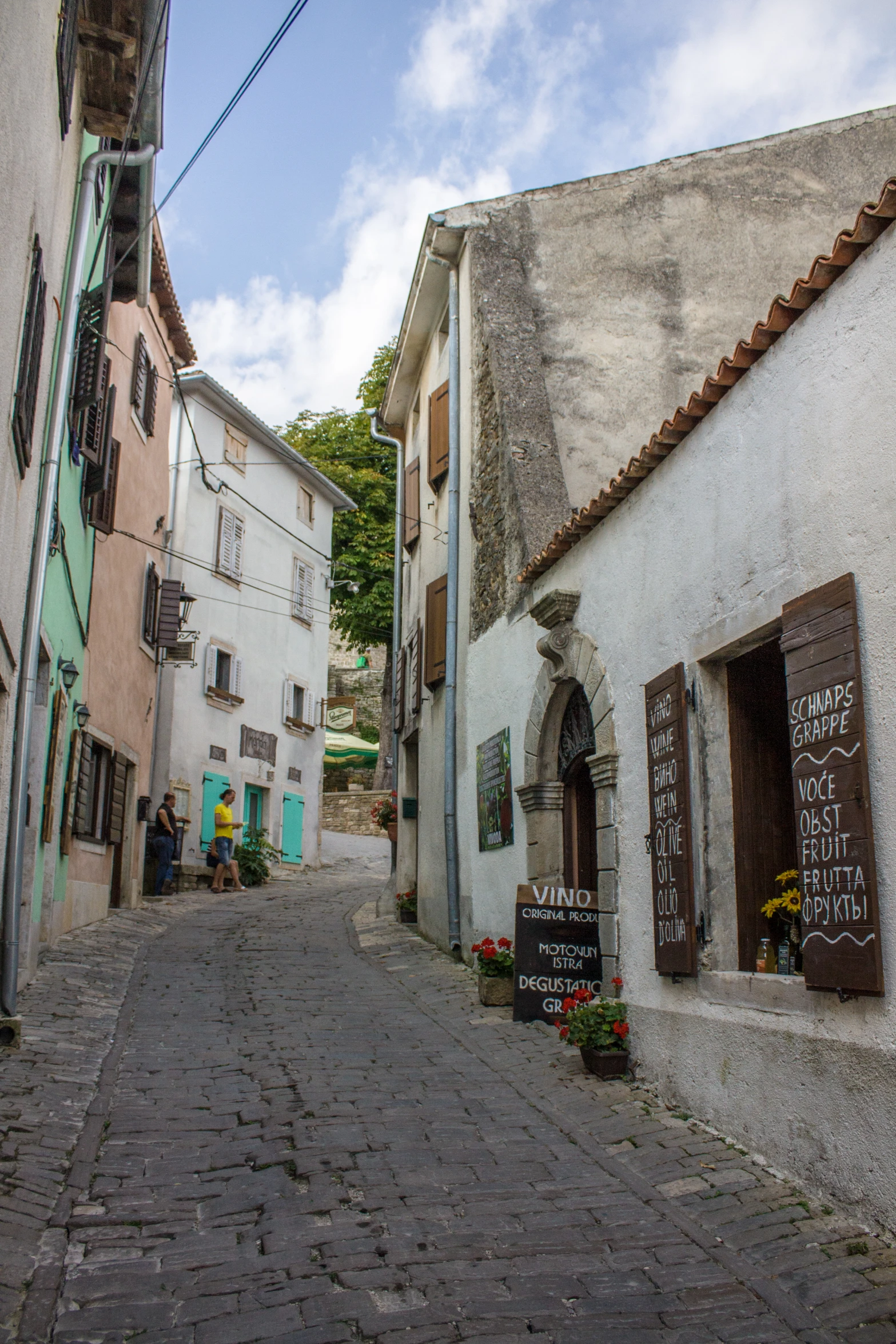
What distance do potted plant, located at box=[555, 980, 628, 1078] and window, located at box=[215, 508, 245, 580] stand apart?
53.7 ft

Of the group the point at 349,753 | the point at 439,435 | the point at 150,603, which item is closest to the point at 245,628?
the point at 150,603

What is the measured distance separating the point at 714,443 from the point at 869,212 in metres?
1.72

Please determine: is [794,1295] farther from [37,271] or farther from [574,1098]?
[37,271]

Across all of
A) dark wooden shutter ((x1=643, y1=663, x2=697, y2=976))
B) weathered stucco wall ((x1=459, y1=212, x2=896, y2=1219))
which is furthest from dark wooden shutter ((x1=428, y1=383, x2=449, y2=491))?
dark wooden shutter ((x1=643, y1=663, x2=697, y2=976))

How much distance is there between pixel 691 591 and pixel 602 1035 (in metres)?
2.66

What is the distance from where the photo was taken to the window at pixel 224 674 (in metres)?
21.3

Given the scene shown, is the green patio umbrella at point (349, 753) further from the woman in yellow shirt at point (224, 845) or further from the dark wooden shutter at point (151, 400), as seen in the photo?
the dark wooden shutter at point (151, 400)

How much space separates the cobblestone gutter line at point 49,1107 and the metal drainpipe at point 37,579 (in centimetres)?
55

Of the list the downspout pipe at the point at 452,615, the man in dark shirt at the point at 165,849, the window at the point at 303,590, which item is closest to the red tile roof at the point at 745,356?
the downspout pipe at the point at 452,615

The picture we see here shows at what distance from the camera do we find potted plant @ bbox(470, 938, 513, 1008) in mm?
8914

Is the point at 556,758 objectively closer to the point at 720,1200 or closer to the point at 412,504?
the point at 720,1200

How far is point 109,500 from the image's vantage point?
41.9ft

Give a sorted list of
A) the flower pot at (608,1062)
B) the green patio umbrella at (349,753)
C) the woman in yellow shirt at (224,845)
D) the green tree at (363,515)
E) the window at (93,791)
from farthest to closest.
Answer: the green patio umbrella at (349,753) → the green tree at (363,515) → the woman in yellow shirt at (224,845) → the window at (93,791) → the flower pot at (608,1062)

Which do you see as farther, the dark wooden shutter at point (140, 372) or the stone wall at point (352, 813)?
the stone wall at point (352, 813)
